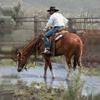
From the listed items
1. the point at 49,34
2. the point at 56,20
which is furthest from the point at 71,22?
the point at 56,20

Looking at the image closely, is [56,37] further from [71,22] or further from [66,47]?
[71,22]

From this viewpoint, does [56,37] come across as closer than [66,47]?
Yes

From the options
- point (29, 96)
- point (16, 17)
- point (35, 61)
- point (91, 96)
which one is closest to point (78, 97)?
point (91, 96)

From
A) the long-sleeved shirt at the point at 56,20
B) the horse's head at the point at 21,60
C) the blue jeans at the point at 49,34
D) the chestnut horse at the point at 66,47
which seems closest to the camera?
the long-sleeved shirt at the point at 56,20

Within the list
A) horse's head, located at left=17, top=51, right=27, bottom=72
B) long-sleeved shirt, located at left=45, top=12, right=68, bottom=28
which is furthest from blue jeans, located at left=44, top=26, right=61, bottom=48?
horse's head, located at left=17, top=51, right=27, bottom=72

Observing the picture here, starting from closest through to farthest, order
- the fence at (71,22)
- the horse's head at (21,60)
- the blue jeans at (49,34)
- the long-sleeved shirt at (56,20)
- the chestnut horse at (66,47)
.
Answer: the long-sleeved shirt at (56,20)
the blue jeans at (49,34)
the chestnut horse at (66,47)
the horse's head at (21,60)
the fence at (71,22)

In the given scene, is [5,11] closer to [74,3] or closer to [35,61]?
[35,61]

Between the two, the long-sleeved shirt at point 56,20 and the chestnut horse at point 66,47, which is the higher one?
the long-sleeved shirt at point 56,20

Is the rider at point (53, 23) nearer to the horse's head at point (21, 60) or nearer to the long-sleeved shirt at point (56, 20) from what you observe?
the long-sleeved shirt at point (56, 20)

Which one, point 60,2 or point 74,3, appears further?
point 60,2

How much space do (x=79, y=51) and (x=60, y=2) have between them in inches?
86.4

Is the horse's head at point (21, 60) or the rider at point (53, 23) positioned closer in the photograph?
the rider at point (53, 23)

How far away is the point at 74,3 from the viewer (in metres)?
17.5

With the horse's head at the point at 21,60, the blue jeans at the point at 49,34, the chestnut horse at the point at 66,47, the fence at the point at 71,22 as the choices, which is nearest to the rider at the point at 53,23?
the blue jeans at the point at 49,34
